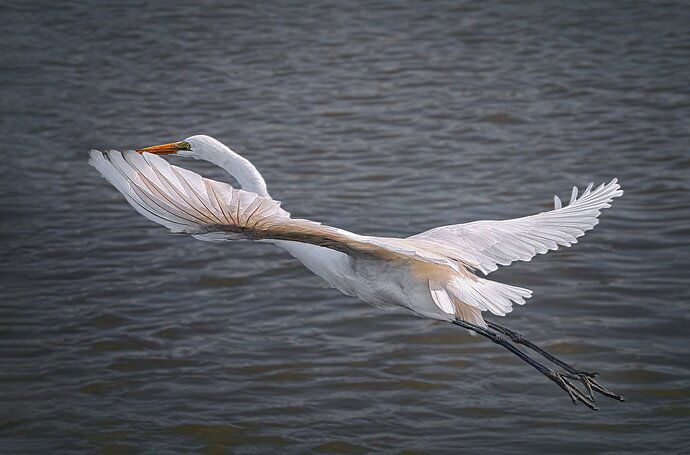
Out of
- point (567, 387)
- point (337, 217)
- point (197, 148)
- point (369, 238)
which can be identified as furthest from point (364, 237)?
point (337, 217)

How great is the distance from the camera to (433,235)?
463 centimetres

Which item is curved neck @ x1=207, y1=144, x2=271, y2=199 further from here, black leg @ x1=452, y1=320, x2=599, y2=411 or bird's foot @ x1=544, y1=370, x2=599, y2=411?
bird's foot @ x1=544, y1=370, x2=599, y2=411

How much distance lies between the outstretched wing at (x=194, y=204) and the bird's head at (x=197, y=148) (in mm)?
1355

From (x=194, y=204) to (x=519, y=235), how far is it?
1.62 metres

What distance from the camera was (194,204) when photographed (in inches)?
139

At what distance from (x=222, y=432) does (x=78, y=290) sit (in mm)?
2156

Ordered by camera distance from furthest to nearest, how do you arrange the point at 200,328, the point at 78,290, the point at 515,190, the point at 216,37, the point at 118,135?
the point at 216,37, the point at 118,135, the point at 515,190, the point at 78,290, the point at 200,328

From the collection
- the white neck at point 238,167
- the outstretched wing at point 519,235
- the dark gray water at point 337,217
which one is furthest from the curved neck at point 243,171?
the dark gray water at point 337,217

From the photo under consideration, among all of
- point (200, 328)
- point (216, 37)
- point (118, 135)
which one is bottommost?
point (200, 328)

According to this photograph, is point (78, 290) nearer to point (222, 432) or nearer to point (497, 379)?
point (222, 432)

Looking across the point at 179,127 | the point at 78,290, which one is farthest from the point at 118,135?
the point at 78,290

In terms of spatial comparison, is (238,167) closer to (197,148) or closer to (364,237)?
(197,148)

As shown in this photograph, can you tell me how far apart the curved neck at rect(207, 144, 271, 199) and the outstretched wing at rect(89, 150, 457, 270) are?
102 centimetres

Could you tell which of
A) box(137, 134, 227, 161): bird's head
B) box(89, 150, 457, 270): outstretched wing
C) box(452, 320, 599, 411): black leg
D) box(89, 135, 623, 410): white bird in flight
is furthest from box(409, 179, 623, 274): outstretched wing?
box(137, 134, 227, 161): bird's head
